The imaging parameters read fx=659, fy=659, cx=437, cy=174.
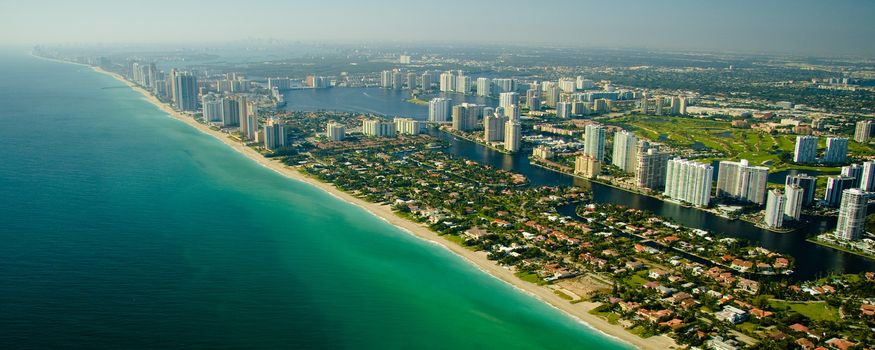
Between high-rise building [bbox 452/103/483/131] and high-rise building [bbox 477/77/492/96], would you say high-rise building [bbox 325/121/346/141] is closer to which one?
high-rise building [bbox 452/103/483/131]

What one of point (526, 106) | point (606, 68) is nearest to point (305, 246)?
point (526, 106)

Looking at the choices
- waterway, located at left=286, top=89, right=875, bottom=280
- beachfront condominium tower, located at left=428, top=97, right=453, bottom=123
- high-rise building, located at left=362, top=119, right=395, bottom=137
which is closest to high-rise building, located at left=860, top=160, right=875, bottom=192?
waterway, located at left=286, top=89, right=875, bottom=280

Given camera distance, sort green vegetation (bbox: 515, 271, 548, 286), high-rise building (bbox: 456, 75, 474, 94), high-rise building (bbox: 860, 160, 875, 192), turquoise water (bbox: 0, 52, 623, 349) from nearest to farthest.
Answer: turquoise water (bbox: 0, 52, 623, 349) < green vegetation (bbox: 515, 271, 548, 286) < high-rise building (bbox: 860, 160, 875, 192) < high-rise building (bbox: 456, 75, 474, 94)

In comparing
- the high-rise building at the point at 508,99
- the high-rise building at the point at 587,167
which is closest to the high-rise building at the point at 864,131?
the high-rise building at the point at 587,167

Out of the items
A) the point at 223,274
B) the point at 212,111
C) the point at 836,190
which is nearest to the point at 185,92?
the point at 212,111

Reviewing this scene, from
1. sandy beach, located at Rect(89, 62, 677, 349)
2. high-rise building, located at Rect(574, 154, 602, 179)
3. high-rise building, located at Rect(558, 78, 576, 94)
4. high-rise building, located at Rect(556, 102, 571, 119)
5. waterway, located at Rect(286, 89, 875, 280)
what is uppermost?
high-rise building, located at Rect(558, 78, 576, 94)

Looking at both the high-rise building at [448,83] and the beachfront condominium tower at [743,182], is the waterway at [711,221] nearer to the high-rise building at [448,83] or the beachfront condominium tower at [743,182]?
the beachfront condominium tower at [743,182]
